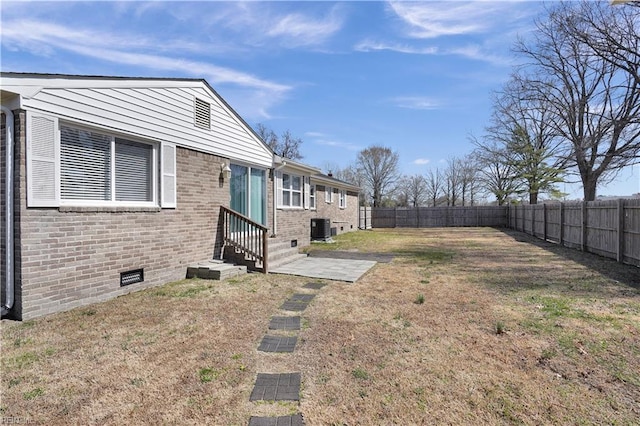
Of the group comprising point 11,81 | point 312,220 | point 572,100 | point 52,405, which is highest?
point 572,100

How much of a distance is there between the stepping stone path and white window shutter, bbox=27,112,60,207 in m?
3.48

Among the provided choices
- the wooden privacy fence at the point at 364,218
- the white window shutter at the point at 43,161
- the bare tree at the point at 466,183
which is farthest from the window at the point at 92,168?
the bare tree at the point at 466,183

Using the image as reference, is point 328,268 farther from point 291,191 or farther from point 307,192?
point 307,192

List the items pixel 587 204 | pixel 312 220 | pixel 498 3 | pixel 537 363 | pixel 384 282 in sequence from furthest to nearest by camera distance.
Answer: pixel 312 220, pixel 587 204, pixel 498 3, pixel 384 282, pixel 537 363

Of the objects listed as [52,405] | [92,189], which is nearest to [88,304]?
[92,189]

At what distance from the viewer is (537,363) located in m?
3.15

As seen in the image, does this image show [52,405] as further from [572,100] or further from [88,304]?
A: [572,100]

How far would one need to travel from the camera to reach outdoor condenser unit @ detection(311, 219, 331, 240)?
1439cm

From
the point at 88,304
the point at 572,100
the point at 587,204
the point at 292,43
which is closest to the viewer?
the point at 88,304

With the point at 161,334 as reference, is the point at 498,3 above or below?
above

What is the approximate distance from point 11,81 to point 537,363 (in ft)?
22.2

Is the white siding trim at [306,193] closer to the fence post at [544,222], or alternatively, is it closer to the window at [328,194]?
the window at [328,194]

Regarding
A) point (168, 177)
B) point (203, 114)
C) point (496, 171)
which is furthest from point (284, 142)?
point (168, 177)

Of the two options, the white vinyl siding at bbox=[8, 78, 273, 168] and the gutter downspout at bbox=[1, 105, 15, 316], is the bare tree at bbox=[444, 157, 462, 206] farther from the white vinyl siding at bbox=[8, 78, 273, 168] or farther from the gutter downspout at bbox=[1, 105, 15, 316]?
the gutter downspout at bbox=[1, 105, 15, 316]
